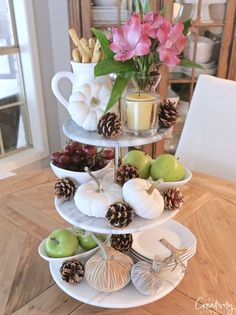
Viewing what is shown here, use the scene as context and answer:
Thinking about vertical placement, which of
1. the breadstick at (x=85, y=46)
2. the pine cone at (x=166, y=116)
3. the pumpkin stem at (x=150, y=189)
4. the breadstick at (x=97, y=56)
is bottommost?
the pumpkin stem at (x=150, y=189)

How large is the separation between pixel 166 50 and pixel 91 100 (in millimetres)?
177

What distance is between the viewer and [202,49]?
1.98m

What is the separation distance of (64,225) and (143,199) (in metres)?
0.44

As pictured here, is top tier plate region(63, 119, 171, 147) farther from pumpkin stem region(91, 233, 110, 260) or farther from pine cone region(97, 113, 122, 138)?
pumpkin stem region(91, 233, 110, 260)

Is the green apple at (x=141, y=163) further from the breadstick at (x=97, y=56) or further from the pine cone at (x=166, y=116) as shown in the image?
the breadstick at (x=97, y=56)

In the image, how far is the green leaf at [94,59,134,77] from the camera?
23.3 inches

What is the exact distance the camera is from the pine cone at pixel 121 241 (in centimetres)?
73

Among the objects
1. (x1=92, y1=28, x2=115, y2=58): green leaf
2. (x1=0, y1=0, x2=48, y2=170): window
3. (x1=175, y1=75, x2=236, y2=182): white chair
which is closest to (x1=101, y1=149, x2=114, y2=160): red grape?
(x1=92, y1=28, x2=115, y2=58): green leaf

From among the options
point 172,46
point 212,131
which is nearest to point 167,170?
point 172,46

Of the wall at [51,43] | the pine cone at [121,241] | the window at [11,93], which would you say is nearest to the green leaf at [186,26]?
the pine cone at [121,241]

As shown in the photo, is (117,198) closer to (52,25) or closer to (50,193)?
(50,193)

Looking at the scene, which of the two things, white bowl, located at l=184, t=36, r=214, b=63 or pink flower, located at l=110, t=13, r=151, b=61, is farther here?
white bowl, located at l=184, t=36, r=214, b=63

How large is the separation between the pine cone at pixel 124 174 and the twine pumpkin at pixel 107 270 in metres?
0.15

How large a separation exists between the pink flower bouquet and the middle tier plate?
0.23m
